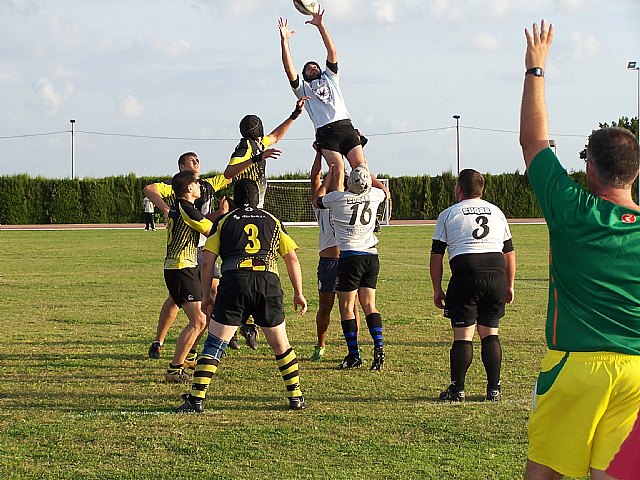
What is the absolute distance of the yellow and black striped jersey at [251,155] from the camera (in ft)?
32.3

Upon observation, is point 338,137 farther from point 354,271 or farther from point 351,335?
point 351,335

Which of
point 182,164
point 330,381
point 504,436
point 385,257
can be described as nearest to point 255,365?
point 330,381

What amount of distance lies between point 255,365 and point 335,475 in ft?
14.0

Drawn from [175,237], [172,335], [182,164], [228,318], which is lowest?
[172,335]

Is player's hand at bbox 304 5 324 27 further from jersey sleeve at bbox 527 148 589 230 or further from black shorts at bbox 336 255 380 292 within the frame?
jersey sleeve at bbox 527 148 589 230

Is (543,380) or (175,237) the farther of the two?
(175,237)

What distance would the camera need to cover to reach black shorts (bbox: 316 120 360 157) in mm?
11297

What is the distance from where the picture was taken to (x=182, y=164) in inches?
408

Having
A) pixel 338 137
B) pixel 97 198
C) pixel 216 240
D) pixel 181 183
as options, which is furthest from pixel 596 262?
pixel 97 198

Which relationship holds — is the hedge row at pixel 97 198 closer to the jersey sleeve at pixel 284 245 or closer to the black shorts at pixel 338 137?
the black shorts at pixel 338 137

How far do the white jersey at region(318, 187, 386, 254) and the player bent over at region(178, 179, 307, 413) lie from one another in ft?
5.88

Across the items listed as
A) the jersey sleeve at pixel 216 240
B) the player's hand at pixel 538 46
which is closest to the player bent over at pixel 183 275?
the jersey sleeve at pixel 216 240

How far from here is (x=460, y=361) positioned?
828cm

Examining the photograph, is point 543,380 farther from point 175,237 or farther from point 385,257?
point 385,257
